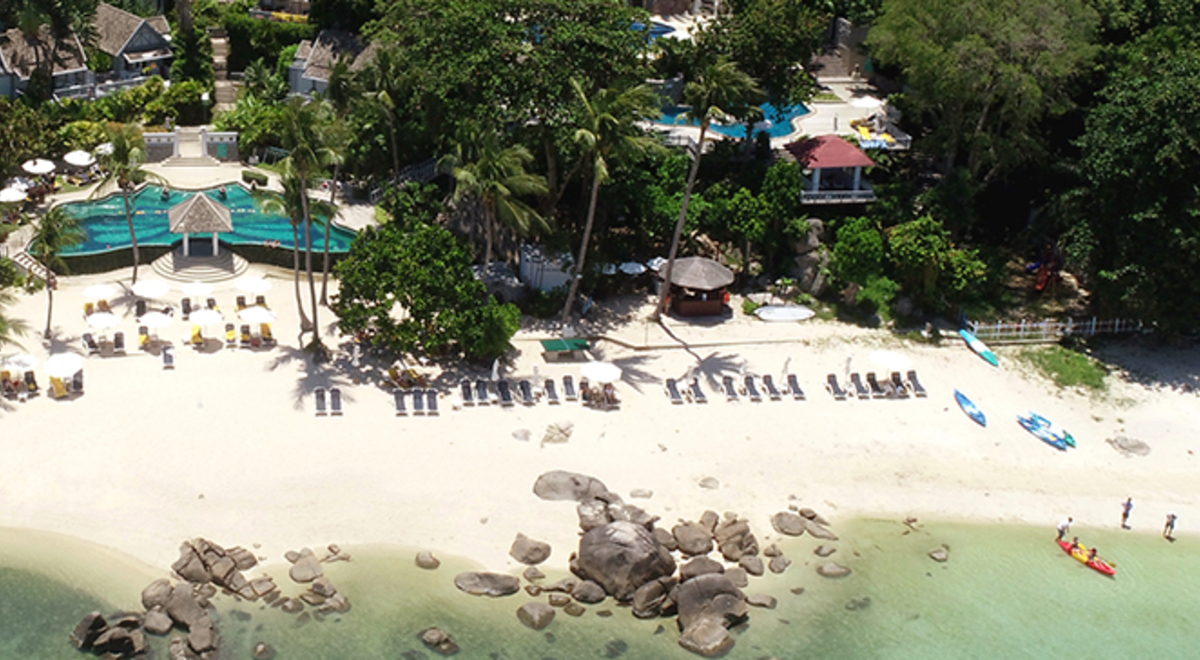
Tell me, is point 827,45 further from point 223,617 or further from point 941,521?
point 223,617

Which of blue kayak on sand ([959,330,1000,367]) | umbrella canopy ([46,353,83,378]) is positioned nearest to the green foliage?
umbrella canopy ([46,353,83,378])

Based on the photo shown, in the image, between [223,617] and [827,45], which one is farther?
[827,45]

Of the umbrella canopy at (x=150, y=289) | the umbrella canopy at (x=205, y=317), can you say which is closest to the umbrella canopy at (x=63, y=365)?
the umbrella canopy at (x=205, y=317)

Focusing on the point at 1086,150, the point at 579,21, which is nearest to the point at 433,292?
the point at 579,21

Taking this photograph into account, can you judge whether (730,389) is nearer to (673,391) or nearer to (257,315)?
(673,391)

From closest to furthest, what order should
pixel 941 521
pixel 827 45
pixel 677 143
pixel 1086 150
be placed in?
1. pixel 941 521
2. pixel 1086 150
3. pixel 677 143
4. pixel 827 45

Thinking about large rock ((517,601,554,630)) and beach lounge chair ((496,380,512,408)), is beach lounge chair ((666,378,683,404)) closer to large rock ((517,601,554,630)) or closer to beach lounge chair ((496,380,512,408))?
beach lounge chair ((496,380,512,408))

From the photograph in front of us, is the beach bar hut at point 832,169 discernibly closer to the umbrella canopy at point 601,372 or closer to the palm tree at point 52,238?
the umbrella canopy at point 601,372

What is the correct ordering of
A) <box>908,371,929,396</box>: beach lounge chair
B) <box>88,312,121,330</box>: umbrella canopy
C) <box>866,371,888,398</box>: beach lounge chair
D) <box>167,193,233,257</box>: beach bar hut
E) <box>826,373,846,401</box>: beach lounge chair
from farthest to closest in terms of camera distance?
<box>167,193,233,257</box>: beach bar hut → <box>908,371,929,396</box>: beach lounge chair → <box>866,371,888,398</box>: beach lounge chair → <box>826,373,846,401</box>: beach lounge chair → <box>88,312,121,330</box>: umbrella canopy
